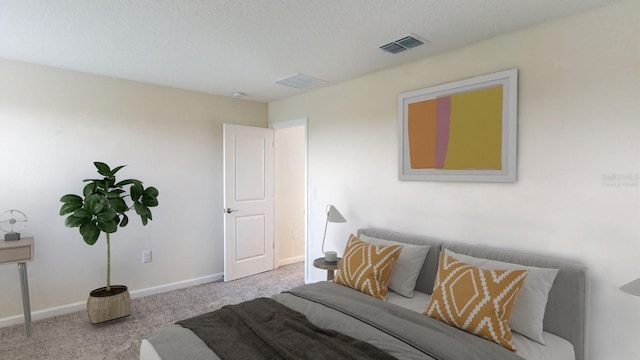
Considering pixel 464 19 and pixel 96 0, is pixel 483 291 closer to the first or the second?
pixel 464 19

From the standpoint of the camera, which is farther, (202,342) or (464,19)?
(464,19)

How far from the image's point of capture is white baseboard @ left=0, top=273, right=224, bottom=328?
3.07 m

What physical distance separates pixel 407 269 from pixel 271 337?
1.27m

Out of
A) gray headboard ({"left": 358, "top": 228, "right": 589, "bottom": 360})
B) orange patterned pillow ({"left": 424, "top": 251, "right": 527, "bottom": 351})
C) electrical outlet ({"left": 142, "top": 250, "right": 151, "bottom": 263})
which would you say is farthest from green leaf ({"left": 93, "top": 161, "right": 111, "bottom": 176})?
gray headboard ({"left": 358, "top": 228, "right": 589, "bottom": 360})

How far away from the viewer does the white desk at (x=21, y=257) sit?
2.70 metres

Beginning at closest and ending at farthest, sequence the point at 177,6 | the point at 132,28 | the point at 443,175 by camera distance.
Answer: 1. the point at 177,6
2. the point at 132,28
3. the point at 443,175

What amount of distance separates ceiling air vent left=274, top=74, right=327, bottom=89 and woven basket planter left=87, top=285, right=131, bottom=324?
2735mm

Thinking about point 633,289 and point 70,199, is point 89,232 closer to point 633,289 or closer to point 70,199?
point 70,199

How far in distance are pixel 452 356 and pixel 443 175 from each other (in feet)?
5.03

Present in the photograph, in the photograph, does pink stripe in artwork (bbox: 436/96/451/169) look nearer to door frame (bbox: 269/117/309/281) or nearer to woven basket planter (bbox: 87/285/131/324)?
door frame (bbox: 269/117/309/281)

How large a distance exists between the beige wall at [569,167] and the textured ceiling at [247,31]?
0.52 ft

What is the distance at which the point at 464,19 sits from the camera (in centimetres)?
215

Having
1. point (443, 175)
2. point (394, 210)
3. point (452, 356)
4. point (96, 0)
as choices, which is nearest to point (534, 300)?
point (452, 356)

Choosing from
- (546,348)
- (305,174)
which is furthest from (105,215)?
(546,348)
